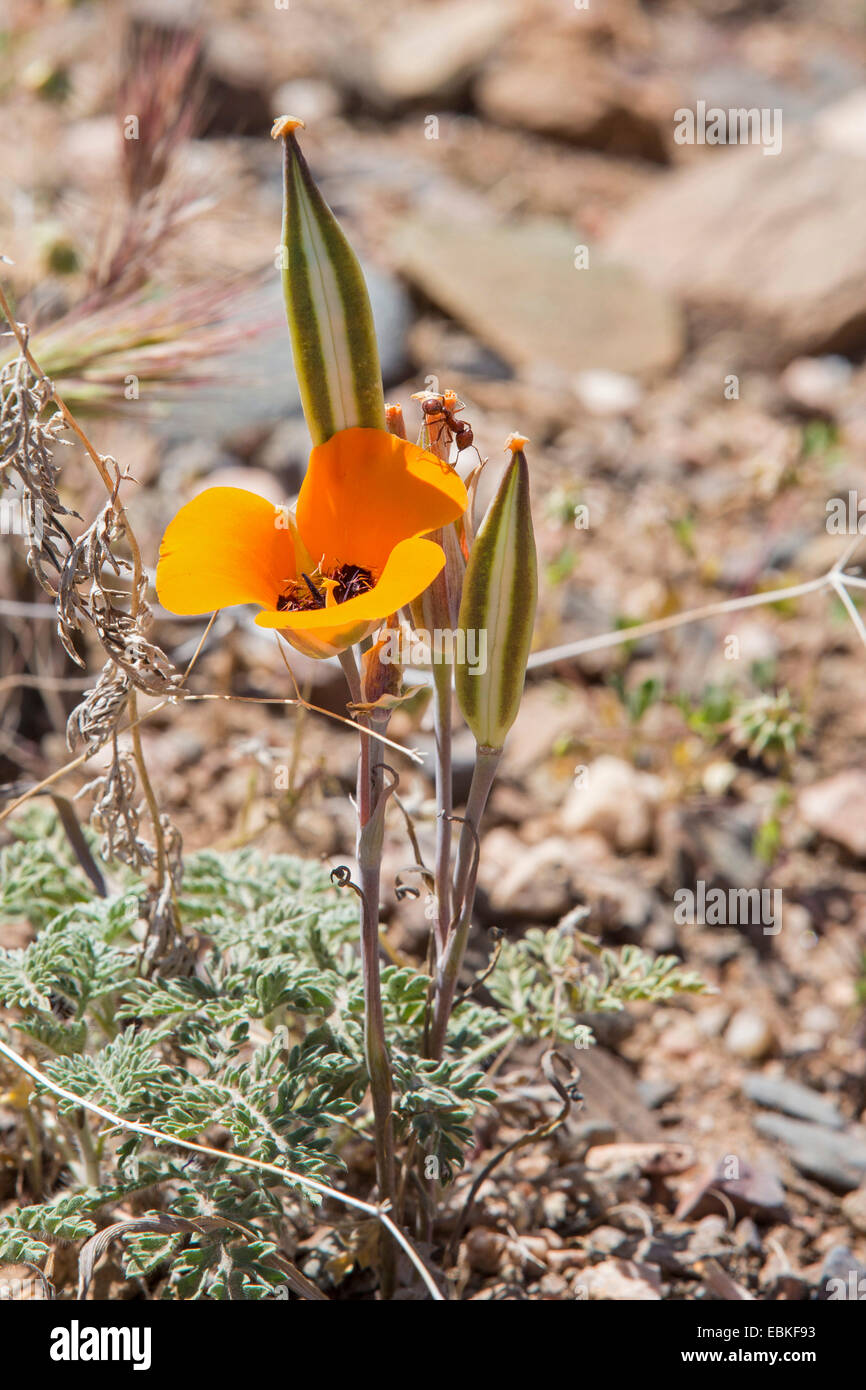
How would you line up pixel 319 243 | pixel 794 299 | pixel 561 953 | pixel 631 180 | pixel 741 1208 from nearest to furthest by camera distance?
pixel 319 243, pixel 561 953, pixel 741 1208, pixel 794 299, pixel 631 180

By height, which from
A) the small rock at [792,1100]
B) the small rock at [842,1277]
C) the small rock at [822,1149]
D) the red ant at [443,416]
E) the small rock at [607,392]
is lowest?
the small rock at [842,1277]

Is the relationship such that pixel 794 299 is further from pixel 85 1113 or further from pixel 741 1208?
pixel 85 1113

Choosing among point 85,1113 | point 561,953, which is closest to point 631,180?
point 561,953

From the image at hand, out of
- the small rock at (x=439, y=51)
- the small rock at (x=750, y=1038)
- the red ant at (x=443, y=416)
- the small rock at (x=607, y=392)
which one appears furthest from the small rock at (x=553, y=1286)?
the small rock at (x=439, y=51)

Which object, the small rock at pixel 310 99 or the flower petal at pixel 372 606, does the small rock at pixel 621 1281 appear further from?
the small rock at pixel 310 99

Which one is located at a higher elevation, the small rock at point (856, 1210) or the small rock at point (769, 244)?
the small rock at point (769, 244)

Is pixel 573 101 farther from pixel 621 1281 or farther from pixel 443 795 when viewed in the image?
pixel 621 1281
